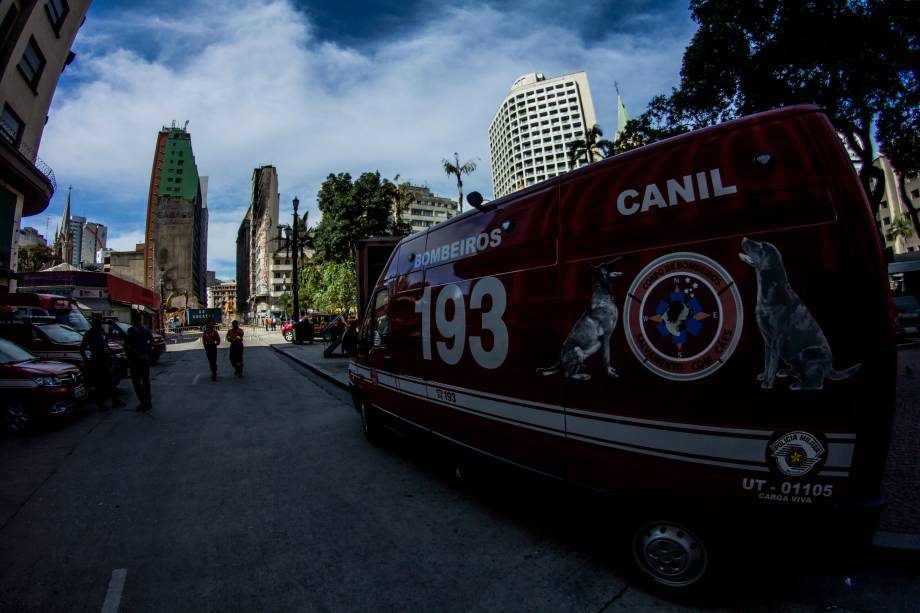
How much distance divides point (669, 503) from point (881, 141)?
61.0 ft

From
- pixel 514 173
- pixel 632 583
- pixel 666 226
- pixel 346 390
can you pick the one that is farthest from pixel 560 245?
pixel 514 173

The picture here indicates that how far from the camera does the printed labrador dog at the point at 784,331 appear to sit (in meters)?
2.09

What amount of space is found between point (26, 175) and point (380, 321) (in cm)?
2170

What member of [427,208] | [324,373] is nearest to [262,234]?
[427,208]

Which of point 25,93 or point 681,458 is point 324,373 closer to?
point 681,458

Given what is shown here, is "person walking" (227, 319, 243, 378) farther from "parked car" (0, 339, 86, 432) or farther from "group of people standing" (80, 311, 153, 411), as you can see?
"parked car" (0, 339, 86, 432)

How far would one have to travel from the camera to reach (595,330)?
2873 millimetres

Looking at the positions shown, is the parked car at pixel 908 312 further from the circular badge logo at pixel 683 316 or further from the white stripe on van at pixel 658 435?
the circular badge logo at pixel 683 316

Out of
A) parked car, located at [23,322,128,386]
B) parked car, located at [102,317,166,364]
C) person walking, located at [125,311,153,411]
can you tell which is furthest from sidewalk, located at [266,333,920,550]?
parked car, located at [102,317,166,364]

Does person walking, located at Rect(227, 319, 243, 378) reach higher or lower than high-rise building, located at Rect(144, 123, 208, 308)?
lower

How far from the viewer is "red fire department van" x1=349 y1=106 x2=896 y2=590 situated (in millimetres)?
2080

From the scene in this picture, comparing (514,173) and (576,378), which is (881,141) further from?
(514,173)

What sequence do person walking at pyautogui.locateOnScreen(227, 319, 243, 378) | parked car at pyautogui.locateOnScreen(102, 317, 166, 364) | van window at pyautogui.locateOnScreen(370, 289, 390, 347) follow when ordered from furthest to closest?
parked car at pyautogui.locateOnScreen(102, 317, 166, 364) < person walking at pyautogui.locateOnScreen(227, 319, 243, 378) < van window at pyautogui.locateOnScreen(370, 289, 390, 347)

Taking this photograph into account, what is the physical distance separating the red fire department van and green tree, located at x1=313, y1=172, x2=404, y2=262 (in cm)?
2666
